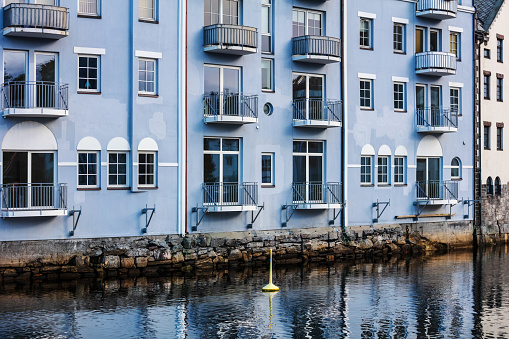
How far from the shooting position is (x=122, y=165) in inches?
1153

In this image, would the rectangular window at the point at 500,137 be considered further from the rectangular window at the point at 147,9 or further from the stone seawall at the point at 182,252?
the rectangular window at the point at 147,9

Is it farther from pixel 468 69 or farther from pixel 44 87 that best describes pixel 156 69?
pixel 468 69

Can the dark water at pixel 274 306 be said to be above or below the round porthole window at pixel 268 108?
below

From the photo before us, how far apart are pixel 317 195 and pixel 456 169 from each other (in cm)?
965

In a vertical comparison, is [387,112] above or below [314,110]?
above

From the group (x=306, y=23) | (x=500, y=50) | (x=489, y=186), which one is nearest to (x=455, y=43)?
(x=500, y=50)

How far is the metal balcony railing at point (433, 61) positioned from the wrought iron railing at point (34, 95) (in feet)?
58.3

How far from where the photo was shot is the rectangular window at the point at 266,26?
33406 mm

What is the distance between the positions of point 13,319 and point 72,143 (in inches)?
374

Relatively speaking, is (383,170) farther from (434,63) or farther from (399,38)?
(399,38)

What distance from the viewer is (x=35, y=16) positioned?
2666 cm

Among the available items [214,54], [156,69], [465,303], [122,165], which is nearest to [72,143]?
[122,165]

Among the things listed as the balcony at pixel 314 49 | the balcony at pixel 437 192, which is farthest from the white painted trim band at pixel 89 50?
the balcony at pixel 437 192

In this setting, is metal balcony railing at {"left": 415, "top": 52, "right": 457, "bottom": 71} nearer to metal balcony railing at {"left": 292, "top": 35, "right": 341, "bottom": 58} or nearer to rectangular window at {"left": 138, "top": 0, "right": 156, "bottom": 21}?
metal balcony railing at {"left": 292, "top": 35, "right": 341, "bottom": 58}
